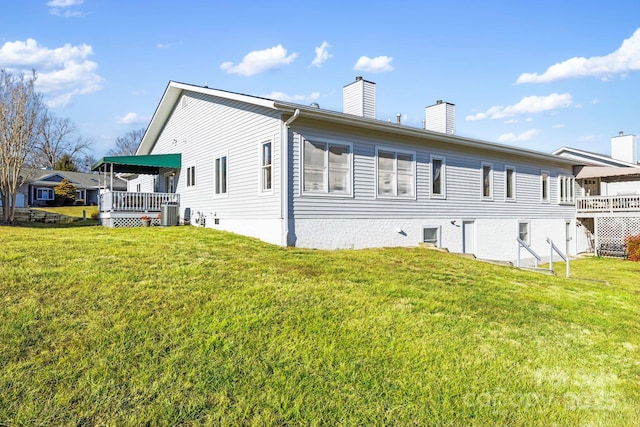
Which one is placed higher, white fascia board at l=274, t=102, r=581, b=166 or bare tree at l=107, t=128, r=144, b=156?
bare tree at l=107, t=128, r=144, b=156

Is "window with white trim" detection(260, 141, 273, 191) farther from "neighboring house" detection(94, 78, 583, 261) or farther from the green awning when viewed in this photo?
the green awning

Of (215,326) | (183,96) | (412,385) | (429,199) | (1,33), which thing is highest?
(1,33)

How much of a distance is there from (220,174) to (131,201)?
3970mm

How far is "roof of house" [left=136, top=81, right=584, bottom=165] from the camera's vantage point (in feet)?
35.3

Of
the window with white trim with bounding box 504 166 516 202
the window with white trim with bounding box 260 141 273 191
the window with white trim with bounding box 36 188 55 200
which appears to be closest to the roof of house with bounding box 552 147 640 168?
the window with white trim with bounding box 504 166 516 202

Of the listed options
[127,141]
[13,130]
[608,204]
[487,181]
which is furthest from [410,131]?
[127,141]

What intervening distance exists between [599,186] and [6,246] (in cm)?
2458

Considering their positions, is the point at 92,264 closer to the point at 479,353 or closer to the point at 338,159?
the point at 479,353

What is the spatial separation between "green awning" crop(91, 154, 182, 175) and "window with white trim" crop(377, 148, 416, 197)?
8753mm

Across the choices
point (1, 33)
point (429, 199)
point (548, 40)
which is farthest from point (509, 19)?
point (1, 33)

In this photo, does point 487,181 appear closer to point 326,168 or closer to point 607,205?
point 607,205

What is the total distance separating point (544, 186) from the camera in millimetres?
19250

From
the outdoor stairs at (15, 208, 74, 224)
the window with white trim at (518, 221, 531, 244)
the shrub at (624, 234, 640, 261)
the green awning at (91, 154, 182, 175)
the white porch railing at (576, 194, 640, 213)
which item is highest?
the green awning at (91, 154, 182, 175)

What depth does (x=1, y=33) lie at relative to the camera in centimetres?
1437
